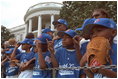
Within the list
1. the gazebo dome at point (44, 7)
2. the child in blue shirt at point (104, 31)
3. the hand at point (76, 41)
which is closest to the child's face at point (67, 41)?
the hand at point (76, 41)

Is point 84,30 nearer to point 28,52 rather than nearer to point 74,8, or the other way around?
point 28,52

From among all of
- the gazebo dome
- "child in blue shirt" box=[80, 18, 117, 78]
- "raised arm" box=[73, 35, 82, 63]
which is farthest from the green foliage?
the gazebo dome

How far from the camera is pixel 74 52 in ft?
9.90

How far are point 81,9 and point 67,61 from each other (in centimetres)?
1057

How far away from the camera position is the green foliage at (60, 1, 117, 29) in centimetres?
1095

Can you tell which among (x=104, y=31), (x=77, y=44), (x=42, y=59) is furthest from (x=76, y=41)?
(x=104, y=31)

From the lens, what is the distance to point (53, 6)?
3631 centimetres

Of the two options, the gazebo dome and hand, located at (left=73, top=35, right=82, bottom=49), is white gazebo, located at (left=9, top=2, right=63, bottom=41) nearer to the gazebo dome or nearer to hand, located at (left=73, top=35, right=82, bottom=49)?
the gazebo dome

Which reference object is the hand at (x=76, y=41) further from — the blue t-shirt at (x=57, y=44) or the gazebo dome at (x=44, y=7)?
the gazebo dome at (x=44, y=7)

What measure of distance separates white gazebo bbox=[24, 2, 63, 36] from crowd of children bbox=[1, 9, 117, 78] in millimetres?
31662

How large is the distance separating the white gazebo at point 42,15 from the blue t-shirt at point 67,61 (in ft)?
106

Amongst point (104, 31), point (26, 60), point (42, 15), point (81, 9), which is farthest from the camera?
point (42, 15)

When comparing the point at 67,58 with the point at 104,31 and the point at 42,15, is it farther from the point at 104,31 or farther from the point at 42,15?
the point at 42,15

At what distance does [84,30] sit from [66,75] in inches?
28.3
